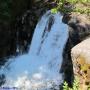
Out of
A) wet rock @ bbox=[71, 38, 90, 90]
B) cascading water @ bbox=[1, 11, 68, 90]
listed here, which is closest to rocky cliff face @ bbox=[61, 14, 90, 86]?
cascading water @ bbox=[1, 11, 68, 90]

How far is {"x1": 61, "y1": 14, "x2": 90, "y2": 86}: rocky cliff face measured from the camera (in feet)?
42.2

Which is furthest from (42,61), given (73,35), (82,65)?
(82,65)

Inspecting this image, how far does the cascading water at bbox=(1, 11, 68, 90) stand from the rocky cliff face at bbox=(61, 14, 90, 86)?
0.37 m

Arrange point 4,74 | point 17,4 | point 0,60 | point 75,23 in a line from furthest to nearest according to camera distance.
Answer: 1. point 17,4
2. point 0,60
3. point 4,74
4. point 75,23

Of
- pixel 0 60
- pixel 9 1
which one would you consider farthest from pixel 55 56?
pixel 9 1

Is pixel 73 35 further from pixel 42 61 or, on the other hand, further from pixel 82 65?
pixel 82 65

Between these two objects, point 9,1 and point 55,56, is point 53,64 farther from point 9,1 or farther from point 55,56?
point 9,1

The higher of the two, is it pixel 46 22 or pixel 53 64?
pixel 46 22

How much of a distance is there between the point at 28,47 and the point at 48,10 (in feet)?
6.42

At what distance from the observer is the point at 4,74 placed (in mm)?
14172

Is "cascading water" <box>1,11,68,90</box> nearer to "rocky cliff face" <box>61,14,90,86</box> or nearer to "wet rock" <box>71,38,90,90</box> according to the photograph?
"rocky cliff face" <box>61,14,90,86</box>

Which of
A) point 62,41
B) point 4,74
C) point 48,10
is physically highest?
point 48,10

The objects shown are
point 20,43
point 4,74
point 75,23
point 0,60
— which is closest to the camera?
point 75,23

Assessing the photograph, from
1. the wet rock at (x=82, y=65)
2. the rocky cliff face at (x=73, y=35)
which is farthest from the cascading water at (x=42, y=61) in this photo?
the wet rock at (x=82, y=65)
